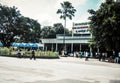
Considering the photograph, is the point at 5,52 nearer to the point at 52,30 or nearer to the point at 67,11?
the point at 67,11

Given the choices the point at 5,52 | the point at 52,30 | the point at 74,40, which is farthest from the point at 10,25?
the point at 52,30

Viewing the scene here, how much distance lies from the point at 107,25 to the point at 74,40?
→ 26.7 metres

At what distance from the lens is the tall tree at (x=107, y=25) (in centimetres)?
3891

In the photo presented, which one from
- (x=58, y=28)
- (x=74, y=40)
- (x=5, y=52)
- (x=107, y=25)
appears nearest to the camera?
(x=5, y=52)

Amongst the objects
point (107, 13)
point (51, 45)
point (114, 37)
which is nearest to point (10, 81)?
point (114, 37)

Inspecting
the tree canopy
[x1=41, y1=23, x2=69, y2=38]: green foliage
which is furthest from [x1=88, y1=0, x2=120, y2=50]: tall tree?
[x1=41, y1=23, x2=69, y2=38]: green foliage

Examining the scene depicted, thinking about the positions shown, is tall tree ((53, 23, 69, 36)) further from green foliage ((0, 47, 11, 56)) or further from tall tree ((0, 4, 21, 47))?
green foliage ((0, 47, 11, 56))

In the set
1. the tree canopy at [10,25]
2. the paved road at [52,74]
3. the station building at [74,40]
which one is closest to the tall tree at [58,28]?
the station building at [74,40]

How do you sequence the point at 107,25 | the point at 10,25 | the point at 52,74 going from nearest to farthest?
the point at 52,74
the point at 107,25
the point at 10,25

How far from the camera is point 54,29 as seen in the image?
109750 millimetres

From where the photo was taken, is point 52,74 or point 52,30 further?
point 52,30

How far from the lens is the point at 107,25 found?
39.4m

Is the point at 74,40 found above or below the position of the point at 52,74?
above

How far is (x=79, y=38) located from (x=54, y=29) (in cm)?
4662
